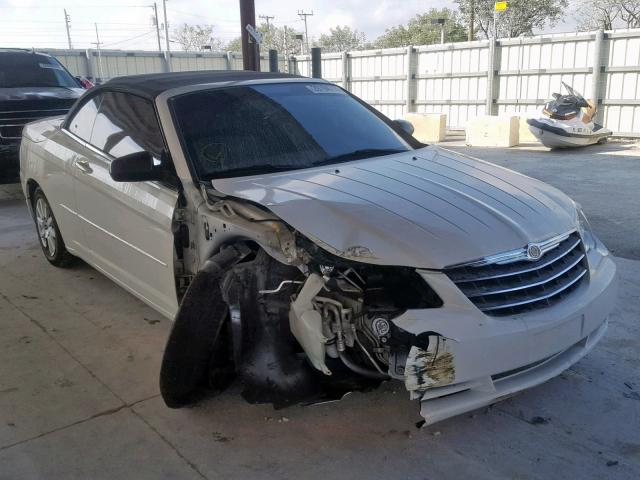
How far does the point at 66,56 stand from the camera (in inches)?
813

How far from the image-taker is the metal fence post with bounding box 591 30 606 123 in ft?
45.4

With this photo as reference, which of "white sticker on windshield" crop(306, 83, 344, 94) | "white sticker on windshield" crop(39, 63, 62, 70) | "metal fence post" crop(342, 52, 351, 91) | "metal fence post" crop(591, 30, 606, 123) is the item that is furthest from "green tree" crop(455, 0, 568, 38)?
"white sticker on windshield" crop(306, 83, 344, 94)

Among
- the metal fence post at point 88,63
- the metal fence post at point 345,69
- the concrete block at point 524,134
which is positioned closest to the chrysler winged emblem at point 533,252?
the concrete block at point 524,134

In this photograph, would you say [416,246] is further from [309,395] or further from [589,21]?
[589,21]

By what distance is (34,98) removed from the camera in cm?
822

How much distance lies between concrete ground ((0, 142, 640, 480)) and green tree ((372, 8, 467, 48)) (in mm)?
39477

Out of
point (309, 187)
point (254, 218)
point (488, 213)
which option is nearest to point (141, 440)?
point (254, 218)

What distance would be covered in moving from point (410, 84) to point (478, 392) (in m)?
16.2

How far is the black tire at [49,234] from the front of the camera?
503 cm

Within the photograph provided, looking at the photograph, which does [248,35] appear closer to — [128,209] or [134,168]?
[128,209]

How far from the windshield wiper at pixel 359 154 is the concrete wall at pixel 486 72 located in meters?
10.9

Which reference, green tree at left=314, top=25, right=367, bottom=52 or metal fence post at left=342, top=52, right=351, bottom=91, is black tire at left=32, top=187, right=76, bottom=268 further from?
green tree at left=314, top=25, right=367, bottom=52

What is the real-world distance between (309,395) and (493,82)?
14787 mm

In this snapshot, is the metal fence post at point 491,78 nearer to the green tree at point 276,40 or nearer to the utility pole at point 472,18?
the utility pole at point 472,18
